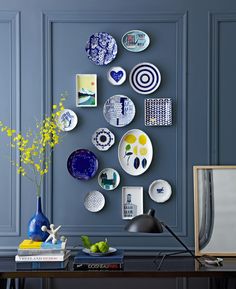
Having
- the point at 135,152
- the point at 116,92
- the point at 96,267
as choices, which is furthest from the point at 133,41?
the point at 96,267

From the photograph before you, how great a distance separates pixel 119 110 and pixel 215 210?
81 centimetres

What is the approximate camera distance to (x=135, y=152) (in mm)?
3008

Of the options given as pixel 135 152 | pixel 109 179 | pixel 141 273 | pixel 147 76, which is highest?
pixel 147 76

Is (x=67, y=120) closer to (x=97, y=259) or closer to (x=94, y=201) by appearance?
(x=94, y=201)

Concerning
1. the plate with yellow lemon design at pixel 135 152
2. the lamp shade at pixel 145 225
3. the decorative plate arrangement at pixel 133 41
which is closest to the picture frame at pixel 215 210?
the plate with yellow lemon design at pixel 135 152

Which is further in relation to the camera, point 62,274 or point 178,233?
point 178,233

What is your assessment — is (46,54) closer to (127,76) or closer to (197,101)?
(127,76)

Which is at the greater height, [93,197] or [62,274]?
[93,197]

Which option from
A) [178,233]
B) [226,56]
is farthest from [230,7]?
[178,233]

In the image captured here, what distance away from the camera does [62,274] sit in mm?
2506

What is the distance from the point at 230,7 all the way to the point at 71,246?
170cm

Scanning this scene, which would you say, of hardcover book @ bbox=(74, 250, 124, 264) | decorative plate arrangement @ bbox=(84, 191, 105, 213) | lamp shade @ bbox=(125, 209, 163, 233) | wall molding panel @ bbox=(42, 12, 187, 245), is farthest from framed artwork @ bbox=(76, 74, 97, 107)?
hardcover book @ bbox=(74, 250, 124, 264)

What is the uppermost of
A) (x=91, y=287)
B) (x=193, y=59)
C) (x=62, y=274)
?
(x=193, y=59)

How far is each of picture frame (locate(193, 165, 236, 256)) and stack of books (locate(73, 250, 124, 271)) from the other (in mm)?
545
